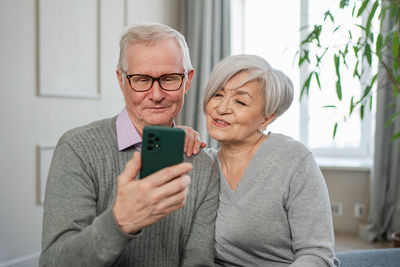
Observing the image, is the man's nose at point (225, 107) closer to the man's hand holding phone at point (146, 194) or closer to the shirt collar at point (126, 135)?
the shirt collar at point (126, 135)

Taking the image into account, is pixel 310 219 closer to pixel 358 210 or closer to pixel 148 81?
pixel 148 81

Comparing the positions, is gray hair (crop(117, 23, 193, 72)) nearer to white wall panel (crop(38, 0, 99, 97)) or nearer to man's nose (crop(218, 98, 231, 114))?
man's nose (crop(218, 98, 231, 114))

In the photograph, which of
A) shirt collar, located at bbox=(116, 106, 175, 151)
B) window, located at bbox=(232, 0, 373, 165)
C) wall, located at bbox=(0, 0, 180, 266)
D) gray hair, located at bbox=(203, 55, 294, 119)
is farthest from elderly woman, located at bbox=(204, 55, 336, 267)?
window, located at bbox=(232, 0, 373, 165)

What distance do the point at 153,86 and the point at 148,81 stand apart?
2 cm

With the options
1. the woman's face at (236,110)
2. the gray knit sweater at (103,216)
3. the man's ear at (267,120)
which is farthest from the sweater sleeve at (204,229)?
the man's ear at (267,120)

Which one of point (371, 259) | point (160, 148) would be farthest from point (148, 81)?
point (371, 259)

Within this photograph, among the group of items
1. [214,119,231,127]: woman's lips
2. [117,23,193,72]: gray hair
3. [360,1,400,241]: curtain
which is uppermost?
[117,23,193,72]: gray hair

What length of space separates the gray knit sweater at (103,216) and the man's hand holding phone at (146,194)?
1.4 inches

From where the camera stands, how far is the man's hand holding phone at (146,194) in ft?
2.32

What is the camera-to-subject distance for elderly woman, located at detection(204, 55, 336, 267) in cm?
112

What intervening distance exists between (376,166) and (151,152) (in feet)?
9.91

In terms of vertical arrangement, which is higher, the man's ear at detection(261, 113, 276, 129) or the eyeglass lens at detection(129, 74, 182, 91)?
the eyeglass lens at detection(129, 74, 182, 91)

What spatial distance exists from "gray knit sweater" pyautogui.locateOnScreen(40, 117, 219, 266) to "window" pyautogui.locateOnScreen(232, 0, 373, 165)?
283 cm

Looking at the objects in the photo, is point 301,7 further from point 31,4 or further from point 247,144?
point 247,144
